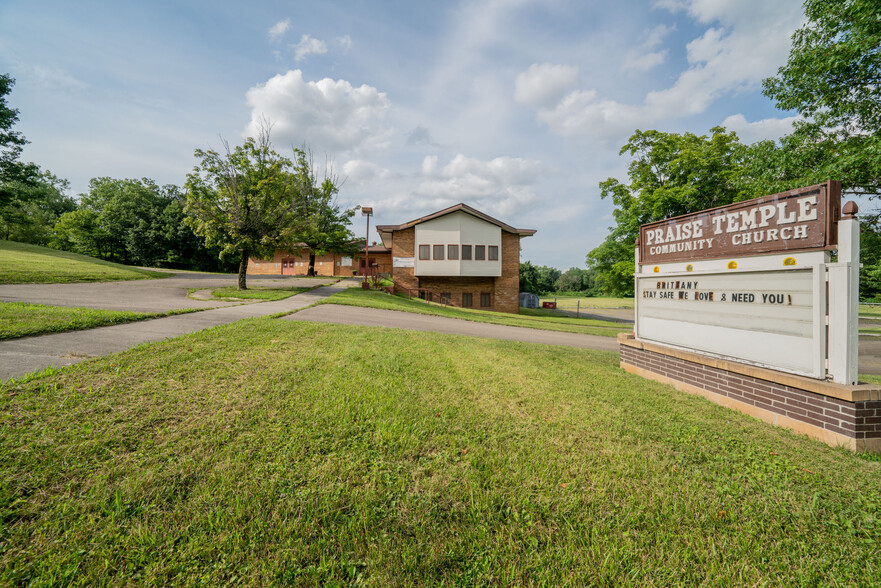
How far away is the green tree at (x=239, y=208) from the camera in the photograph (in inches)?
631

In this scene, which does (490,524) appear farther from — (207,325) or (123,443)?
(207,325)

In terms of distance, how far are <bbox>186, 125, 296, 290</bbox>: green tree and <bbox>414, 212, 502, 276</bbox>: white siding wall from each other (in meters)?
9.94

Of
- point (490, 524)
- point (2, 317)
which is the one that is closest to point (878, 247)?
point (490, 524)

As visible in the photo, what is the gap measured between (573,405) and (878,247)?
19.5 meters

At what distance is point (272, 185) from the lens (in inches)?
689

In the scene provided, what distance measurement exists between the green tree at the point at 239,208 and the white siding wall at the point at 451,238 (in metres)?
9.94

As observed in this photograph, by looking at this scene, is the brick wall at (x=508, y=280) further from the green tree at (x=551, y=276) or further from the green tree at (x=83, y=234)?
the green tree at (x=551, y=276)

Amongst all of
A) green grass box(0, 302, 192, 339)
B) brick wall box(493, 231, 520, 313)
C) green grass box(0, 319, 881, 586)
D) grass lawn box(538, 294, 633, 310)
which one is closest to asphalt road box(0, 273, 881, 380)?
green grass box(0, 302, 192, 339)

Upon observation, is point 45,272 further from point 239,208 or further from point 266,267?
point 266,267

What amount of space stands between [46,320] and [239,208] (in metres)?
11.5

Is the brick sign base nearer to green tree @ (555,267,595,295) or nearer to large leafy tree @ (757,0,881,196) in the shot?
large leafy tree @ (757,0,881,196)

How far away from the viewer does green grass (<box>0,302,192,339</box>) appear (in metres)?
5.51

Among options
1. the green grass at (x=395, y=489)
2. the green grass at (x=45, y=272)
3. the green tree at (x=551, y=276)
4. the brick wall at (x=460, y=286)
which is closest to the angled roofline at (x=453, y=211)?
the brick wall at (x=460, y=286)

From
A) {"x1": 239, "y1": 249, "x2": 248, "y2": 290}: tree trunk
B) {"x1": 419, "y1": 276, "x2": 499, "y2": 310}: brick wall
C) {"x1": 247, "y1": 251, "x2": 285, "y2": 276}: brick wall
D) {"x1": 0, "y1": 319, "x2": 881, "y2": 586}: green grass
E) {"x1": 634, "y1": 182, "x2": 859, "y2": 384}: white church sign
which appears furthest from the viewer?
{"x1": 247, "y1": 251, "x2": 285, "y2": 276}: brick wall
